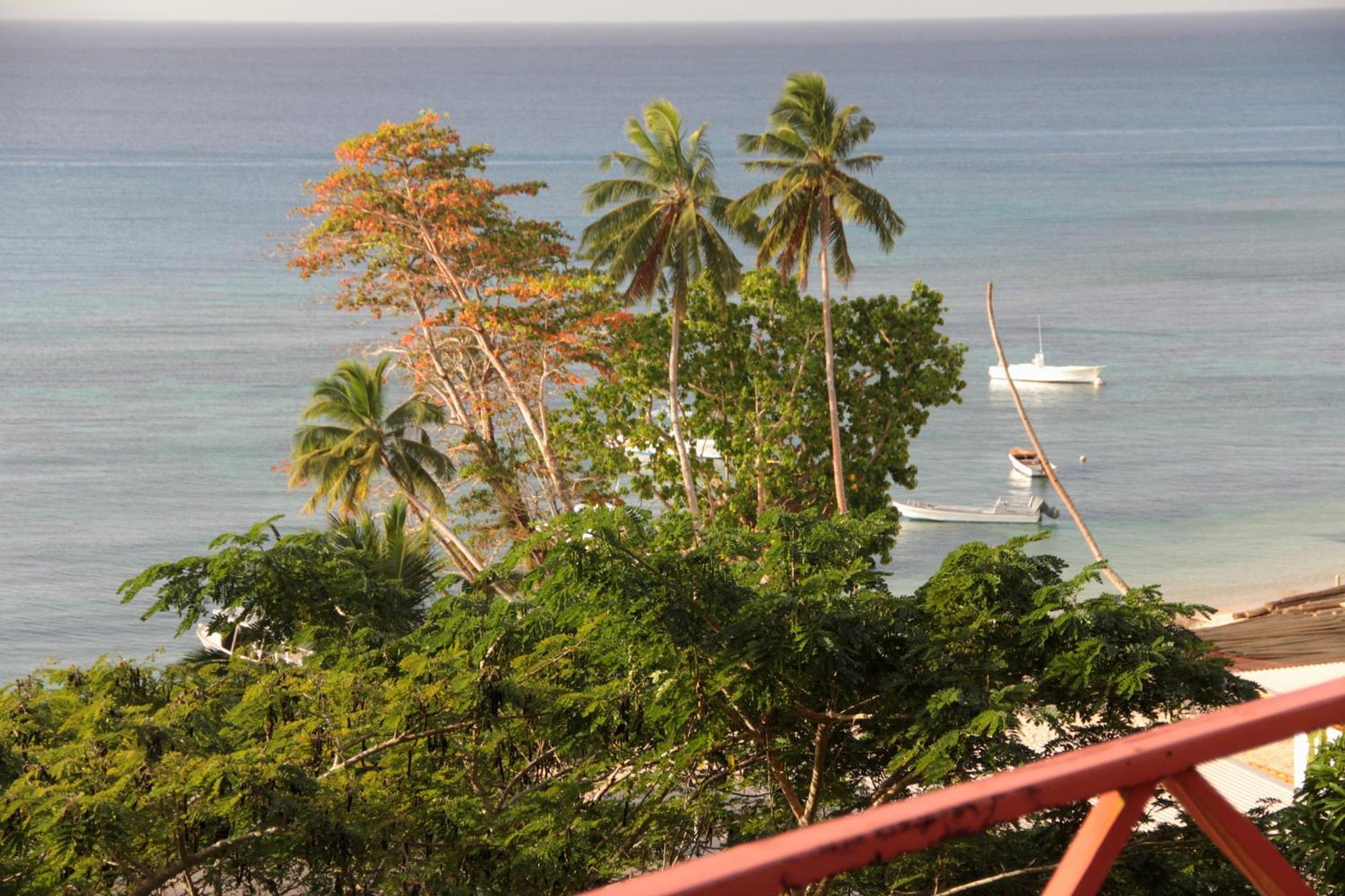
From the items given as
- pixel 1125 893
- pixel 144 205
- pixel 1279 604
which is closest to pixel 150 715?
pixel 1125 893

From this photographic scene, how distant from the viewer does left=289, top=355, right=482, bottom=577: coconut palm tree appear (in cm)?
2327

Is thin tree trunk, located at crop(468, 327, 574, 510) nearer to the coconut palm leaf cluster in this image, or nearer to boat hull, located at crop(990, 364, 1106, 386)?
the coconut palm leaf cluster

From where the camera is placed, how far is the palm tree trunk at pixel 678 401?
2220cm

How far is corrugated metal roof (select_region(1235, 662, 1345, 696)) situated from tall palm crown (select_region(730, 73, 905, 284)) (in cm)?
849

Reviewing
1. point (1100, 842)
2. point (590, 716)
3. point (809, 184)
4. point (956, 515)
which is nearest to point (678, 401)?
point (809, 184)

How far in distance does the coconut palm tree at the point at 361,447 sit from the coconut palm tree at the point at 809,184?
20.5 ft

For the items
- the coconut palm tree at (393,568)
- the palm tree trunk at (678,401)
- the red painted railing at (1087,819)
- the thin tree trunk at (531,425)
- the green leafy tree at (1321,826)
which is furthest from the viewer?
the thin tree trunk at (531,425)

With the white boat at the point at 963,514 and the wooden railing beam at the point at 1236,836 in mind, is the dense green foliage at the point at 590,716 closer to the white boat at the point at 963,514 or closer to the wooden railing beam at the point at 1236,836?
the wooden railing beam at the point at 1236,836

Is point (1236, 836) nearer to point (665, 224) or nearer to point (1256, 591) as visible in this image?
point (665, 224)

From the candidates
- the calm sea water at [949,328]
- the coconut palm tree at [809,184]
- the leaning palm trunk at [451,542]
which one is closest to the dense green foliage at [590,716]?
the leaning palm trunk at [451,542]

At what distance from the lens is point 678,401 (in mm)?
22406

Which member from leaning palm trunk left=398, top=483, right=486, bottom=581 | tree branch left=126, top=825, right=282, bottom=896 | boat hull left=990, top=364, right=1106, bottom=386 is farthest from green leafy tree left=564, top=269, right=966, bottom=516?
boat hull left=990, top=364, right=1106, bottom=386

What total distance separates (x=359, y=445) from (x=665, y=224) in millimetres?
5947

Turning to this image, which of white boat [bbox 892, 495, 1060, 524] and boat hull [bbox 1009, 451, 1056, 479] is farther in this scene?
boat hull [bbox 1009, 451, 1056, 479]
